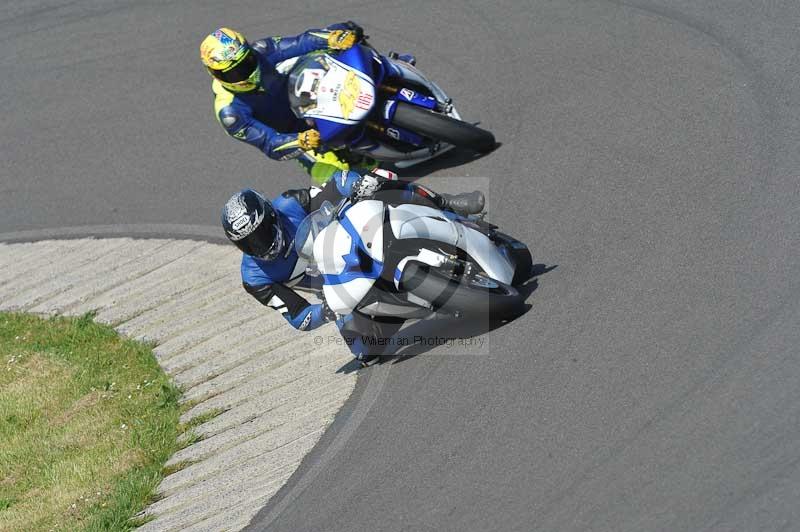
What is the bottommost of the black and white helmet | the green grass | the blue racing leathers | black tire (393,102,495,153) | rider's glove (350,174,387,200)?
the green grass

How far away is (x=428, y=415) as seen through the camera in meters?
7.14

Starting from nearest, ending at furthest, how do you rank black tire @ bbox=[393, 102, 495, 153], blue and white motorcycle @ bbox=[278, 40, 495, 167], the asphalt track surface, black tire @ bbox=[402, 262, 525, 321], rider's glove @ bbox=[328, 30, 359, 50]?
1. the asphalt track surface
2. black tire @ bbox=[402, 262, 525, 321]
3. blue and white motorcycle @ bbox=[278, 40, 495, 167]
4. rider's glove @ bbox=[328, 30, 359, 50]
5. black tire @ bbox=[393, 102, 495, 153]

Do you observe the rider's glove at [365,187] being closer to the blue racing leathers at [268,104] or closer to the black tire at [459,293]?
the black tire at [459,293]

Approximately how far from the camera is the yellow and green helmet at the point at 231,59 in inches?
377

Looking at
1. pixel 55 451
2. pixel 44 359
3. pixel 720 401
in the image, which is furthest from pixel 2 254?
pixel 720 401

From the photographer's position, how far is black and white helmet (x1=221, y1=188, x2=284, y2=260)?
7211 mm

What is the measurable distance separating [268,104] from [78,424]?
3.57 metres

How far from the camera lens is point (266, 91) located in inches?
396

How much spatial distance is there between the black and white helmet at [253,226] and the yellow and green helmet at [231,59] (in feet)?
8.64

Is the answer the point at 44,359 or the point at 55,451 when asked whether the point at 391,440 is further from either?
the point at 44,359

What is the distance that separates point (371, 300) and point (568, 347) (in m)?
1.42

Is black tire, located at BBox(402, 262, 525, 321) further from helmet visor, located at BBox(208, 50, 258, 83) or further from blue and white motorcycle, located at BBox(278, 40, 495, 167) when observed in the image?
helmet visor, located at BBox(208, 50, 258, 83)

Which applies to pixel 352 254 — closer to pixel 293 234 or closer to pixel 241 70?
pixel 293 234

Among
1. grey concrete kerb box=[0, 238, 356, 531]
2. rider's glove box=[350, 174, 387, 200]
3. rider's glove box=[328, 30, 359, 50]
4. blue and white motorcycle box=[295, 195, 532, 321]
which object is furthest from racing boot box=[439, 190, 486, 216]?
rider's glove box=[328, 30, 359, 50]
